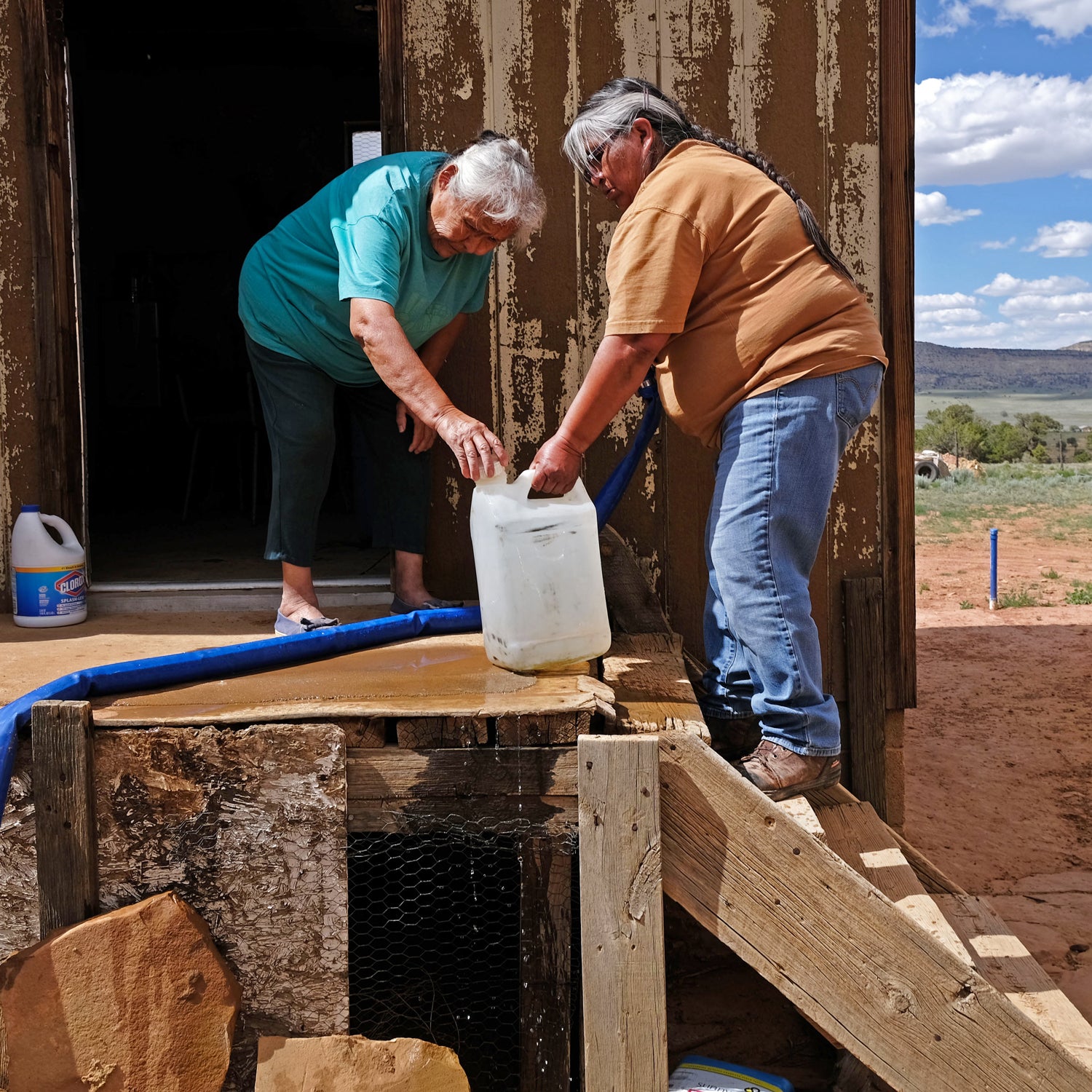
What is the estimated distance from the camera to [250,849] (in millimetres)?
2217

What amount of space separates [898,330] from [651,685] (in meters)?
1.63

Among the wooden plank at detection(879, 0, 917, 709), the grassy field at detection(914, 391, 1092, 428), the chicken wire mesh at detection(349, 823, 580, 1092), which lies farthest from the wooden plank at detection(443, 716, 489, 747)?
the grassy field at detection(914, 391, 1092, 428)

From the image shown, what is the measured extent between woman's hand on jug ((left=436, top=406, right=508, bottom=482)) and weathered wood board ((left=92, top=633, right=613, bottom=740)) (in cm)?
47

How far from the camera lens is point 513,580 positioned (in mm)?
2447

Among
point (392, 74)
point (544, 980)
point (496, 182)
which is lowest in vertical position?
point (544, 980)

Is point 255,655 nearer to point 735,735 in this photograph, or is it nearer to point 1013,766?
point 735,735

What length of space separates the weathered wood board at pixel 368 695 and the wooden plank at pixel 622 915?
5.6 inches

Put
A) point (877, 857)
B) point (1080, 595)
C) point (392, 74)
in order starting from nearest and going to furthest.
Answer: point (877, 857), point (392, 74), point (1080, 595)

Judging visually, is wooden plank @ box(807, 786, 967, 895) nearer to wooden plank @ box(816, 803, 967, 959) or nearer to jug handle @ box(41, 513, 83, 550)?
wooden plank @ box(816, 803, 967, 959)

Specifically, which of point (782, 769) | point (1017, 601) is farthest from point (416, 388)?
point (1017, 601)

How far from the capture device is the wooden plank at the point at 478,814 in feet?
7.37

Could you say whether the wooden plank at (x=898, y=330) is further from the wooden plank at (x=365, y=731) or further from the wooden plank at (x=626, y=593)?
the wooden plank at (x=365, y=731)

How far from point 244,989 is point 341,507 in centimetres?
534

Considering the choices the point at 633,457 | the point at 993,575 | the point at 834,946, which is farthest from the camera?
the point at 993,575
